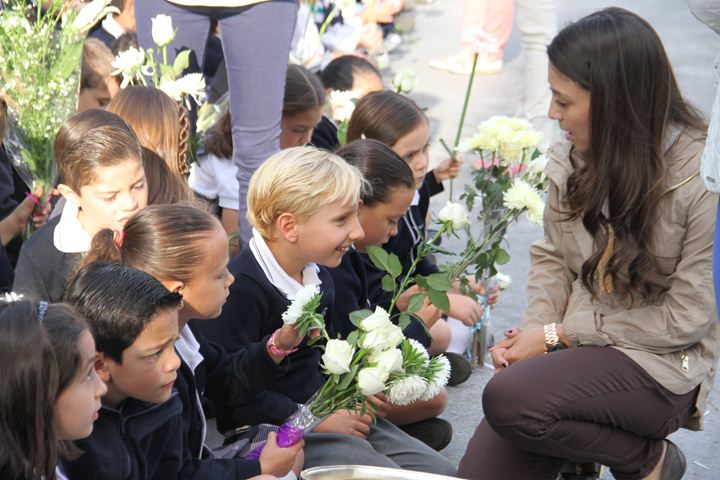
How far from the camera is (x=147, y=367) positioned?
2.09m

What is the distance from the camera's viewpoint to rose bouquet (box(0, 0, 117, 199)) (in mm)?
3025

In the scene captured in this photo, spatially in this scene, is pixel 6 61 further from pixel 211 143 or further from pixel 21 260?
pixel 211 143

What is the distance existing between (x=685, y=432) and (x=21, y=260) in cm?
217

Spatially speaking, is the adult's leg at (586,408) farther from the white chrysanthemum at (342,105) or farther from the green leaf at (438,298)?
the white chrysanthemum at (342,105)

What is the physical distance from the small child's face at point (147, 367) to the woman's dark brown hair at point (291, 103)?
1.98 meters

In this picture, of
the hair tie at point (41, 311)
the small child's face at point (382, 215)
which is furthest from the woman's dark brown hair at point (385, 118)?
the hair tie at point (41, 311)

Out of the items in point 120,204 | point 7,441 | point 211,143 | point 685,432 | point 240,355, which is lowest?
point 685,432

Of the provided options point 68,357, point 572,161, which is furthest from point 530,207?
point 68,357

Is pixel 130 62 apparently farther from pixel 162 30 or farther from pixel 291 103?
pixel 291 103

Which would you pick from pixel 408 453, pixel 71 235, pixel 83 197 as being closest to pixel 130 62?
pixel 83 197

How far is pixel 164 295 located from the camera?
7.01ft

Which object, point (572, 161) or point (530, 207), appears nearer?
point (572, 161)

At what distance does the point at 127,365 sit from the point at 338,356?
17.8 inches

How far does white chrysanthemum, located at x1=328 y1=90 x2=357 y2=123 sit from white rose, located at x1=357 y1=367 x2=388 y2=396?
2.15 m
